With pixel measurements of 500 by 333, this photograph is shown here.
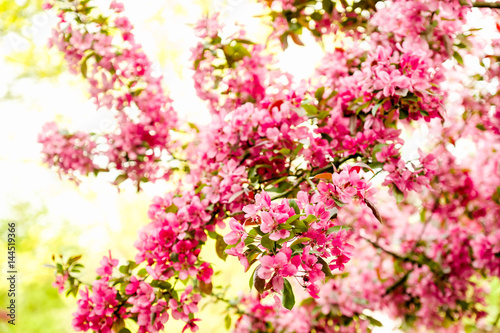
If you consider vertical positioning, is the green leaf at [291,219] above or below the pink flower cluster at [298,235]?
above

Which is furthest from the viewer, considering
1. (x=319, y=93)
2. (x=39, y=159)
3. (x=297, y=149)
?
(x=39, y=159)

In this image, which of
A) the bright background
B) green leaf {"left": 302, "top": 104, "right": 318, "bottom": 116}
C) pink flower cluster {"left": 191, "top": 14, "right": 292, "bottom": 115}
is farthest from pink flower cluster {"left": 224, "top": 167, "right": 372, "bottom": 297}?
the bright background

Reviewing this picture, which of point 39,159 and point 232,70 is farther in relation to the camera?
point 39,159

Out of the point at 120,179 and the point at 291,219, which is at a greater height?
the point at 291,219

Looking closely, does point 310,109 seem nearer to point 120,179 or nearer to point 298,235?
point 298,235

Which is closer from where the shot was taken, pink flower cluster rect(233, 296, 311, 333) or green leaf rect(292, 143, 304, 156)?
green leaf rect(292, 143, 304, 156)

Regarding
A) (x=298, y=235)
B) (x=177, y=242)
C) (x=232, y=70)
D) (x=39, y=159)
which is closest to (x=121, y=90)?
(x=232, y=70)

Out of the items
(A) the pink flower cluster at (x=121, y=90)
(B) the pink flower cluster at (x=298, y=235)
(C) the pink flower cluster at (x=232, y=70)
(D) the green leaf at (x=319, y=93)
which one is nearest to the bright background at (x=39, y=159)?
(A) the pink flower cluster at (x=121, y=90)

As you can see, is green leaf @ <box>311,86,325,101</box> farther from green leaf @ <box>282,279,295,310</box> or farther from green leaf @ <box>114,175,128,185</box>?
green leaf @ <box>114,175,128,185</box>

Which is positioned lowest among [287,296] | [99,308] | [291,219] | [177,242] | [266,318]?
[266,318]

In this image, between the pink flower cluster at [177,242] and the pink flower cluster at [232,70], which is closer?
the pink flower cluster at [177,242]

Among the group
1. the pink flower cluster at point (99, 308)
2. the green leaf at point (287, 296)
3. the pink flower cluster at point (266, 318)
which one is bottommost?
the pink flower cluster at point (266, 318)

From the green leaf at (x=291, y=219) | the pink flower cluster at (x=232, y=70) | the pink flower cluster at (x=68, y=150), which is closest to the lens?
the green leaf at (x=291, y=219)

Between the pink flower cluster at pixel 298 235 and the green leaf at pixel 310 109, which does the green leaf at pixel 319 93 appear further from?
the pink flower cluster at pixel 298 235
